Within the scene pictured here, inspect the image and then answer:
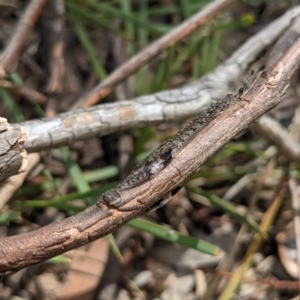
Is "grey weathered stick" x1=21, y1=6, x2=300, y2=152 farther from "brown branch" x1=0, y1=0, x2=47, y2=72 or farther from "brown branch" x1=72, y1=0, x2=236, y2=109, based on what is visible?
"brown branch" x1=0, y1=0, x2=47, y2=72

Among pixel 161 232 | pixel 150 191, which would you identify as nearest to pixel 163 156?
pixel 150 191

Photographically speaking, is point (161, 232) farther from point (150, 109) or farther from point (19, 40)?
point (19, 40)

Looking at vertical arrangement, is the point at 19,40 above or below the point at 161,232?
above

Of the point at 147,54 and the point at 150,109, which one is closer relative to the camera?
the point at 150,109

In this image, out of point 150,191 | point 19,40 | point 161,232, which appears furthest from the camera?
point 19,40

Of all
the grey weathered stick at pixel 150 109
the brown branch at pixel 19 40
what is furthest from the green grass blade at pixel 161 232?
the brown branch at pixel 19 40

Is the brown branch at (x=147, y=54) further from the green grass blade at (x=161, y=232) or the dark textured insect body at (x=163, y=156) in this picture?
the dark textured insect body at (x=163, y=156)

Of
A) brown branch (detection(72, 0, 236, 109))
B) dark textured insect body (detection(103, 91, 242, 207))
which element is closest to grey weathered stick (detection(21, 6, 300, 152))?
brown branch (detection(72, 0, 236, 109))
